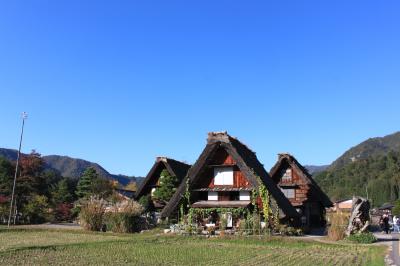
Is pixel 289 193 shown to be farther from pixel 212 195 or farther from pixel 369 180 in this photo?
pixel 369 180

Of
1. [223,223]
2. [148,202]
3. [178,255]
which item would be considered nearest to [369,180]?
[148,202]

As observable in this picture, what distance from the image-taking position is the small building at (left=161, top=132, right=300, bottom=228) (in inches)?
1104

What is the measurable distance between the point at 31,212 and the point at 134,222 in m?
16.0

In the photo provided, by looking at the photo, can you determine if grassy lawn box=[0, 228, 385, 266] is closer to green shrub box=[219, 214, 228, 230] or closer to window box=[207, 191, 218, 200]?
green shrub box=[219, 214, 228, 230]

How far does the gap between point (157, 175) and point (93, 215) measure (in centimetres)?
1228

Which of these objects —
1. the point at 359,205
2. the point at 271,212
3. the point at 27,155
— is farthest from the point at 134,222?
the point at 27,155

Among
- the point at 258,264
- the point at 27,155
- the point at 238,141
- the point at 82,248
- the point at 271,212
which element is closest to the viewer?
the point at 258,264

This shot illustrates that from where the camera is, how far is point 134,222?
28.1 m

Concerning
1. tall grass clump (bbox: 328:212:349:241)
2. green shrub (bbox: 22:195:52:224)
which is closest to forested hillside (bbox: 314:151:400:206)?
green shrub (bbox: 22:195:52:224)

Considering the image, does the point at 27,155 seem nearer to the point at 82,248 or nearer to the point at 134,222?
the point at 134,222

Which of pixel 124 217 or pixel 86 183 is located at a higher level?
pixel 86 183

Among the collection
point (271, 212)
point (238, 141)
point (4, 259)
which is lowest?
point (4, 259)

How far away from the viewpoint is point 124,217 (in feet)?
88.9

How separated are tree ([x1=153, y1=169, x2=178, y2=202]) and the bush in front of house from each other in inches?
332
